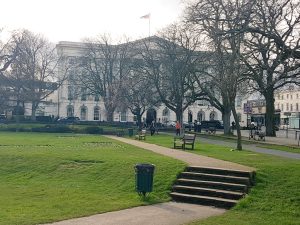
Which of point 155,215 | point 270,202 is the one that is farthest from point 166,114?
point 155,215

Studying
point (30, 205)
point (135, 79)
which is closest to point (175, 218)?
point (30, 205)

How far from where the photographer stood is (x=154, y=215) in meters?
11.2

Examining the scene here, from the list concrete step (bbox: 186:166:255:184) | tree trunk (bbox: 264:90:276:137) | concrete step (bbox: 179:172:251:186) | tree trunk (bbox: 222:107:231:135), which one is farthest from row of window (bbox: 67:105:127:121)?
concrete step (bbox: 179:172:251:186)

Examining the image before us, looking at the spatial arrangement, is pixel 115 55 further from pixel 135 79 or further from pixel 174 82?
pixel 174 82

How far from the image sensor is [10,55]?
53625 millimetres

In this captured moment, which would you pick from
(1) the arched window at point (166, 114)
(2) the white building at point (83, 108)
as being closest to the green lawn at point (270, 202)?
(2) the white building at point (83, 108)

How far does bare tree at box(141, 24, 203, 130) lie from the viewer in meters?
46.2

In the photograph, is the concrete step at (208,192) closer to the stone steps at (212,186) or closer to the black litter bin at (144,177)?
the stone steps at (212,186)

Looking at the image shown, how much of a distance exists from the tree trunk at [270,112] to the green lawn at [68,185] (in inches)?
1073

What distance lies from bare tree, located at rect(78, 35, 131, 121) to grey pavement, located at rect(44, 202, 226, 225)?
2087 inches

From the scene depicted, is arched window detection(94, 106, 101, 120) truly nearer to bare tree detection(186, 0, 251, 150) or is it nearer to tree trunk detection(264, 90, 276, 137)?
bare tree detection(186, 0, 251, 150)

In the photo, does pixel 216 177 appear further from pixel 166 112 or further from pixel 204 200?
pixel 166 112

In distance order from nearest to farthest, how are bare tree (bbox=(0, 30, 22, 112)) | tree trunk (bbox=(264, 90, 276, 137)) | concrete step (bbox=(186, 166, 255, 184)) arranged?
1. concrete step (bbox=(186, 166, 255, 184))
2. tree trunk (bbox=(264, 90, 276, 137))
3. bare tree (bbox=(0, 30, 22, 112))

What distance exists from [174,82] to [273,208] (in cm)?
3624
